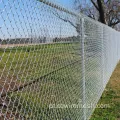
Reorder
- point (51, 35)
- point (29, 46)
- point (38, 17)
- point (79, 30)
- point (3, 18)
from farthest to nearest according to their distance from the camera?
point (79, 30) < point (51, 35) < point (38, 17) < point (29, 46) < point (3, 18)

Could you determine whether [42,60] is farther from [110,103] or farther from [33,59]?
[110,103]

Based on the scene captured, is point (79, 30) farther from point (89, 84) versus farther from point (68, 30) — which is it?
point (89, 84)

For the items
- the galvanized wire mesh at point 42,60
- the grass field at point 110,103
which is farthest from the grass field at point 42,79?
the grass field at point 110,103

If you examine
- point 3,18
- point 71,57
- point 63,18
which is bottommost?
point 71,57

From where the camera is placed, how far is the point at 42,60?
3.20 meters

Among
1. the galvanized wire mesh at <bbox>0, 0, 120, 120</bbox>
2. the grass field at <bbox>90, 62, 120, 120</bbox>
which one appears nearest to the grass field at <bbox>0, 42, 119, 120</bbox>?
the galvanized wire mesh at <bbox>0, 0, 120, 120</bbox>

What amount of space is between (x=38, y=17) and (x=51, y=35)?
42 cm

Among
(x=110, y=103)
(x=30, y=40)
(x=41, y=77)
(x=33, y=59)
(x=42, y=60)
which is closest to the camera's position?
(x=30, y=40)

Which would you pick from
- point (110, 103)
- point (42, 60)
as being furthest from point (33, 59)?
point (110, 103)

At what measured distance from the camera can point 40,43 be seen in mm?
2980

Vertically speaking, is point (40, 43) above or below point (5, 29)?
below

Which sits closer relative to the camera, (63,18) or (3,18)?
(3,18)

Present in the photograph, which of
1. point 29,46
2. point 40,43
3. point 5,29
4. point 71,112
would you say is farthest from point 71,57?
point 5,29

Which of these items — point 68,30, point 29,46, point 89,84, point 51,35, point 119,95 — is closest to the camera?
point 29,46
